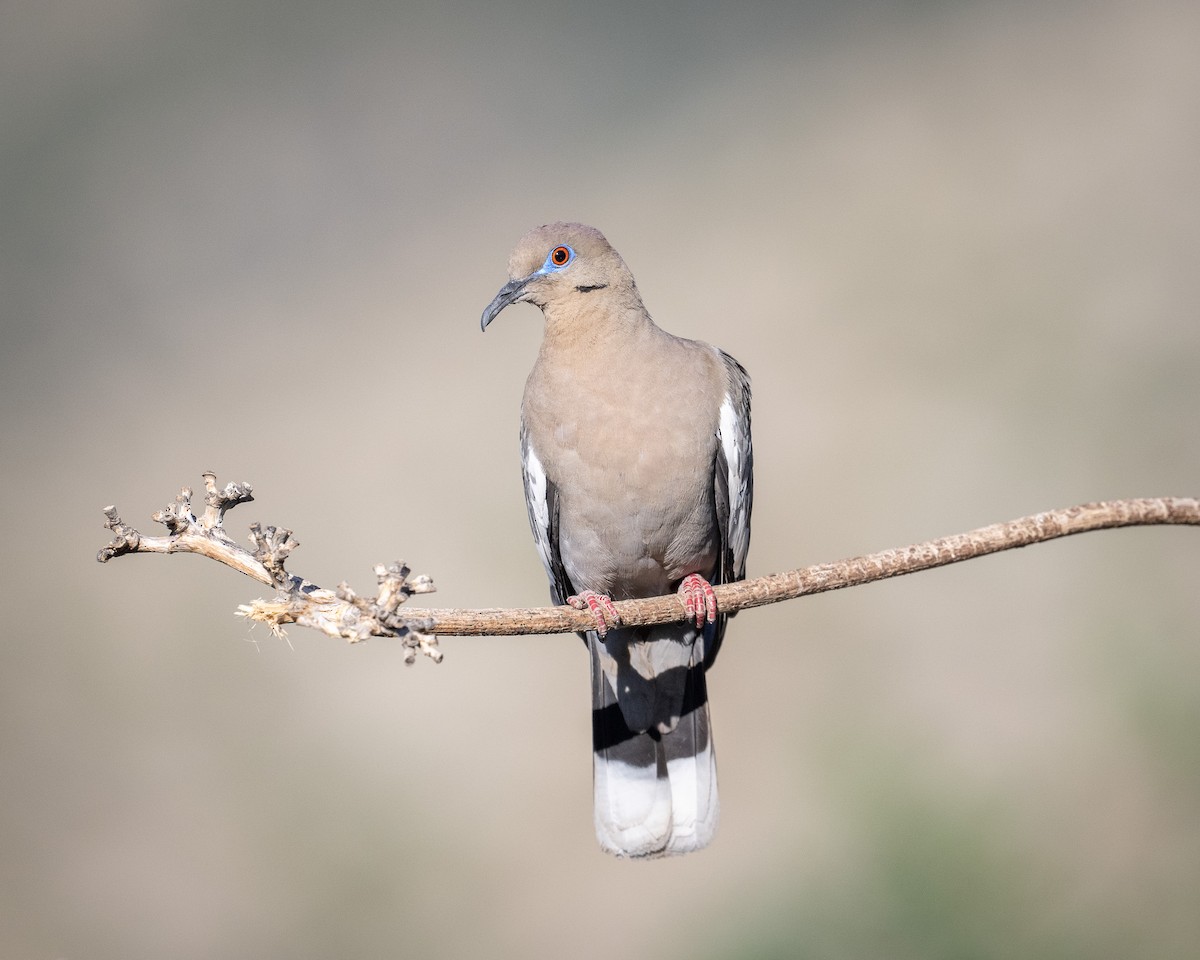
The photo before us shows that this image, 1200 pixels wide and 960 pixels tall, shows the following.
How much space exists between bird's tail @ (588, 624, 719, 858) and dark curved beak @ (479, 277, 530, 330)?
3.21 ft

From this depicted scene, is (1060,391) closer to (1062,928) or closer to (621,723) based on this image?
(1062,928)

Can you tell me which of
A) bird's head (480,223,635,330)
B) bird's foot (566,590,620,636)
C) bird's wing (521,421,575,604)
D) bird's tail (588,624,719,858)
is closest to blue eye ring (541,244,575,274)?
bird's head (480,223,635,330)

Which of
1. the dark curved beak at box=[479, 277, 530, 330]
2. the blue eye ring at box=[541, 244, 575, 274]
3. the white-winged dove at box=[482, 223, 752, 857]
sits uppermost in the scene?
the blue eye ring at box=[541, 244, 575, 274]

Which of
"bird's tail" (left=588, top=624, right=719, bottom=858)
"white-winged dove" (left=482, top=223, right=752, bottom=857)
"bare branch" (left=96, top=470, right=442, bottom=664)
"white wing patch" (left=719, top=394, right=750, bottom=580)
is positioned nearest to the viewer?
"bare branch" (left=96, top=470, right=442, bottom=664)

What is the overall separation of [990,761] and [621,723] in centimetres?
230

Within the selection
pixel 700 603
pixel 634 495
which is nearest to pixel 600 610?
pixel 700 603

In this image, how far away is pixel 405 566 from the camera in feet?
5.62

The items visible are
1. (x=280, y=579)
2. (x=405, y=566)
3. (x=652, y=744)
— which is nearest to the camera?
(x=405, y=566)

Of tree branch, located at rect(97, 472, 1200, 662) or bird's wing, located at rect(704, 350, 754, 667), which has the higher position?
bird's wing, located at rect(704, 350, 754, 667)

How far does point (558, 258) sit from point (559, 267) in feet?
0.08

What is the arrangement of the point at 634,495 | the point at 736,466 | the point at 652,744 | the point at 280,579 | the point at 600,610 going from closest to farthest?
the point at 280,579, the point at 600,610, the point at 634,495, the point at 736,466, the point at 652,744

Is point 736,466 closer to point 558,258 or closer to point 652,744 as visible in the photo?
point 558,258

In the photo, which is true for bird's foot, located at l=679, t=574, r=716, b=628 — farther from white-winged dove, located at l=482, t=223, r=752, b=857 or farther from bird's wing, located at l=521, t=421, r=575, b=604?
bird's wing, located at l=521, t=421, r=575, b=604

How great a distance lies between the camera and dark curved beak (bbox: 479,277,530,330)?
2943 millimetres
